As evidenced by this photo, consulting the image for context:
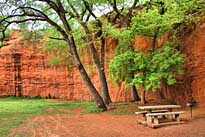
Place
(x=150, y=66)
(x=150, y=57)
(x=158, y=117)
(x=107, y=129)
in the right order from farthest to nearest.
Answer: (x=150, y=57)
(x=150, y=66)
(x=158, y=117)
(x=107, y=129)

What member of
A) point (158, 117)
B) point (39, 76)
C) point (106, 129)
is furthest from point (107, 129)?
point (39, 76)

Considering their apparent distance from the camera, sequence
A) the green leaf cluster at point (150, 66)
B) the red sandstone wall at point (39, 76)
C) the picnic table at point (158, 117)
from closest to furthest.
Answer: the picnic table at point (158, 117) → the green leaf cluster at point (150, 66) → the red sandstone wall at point (39, 76)

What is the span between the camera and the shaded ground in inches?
384

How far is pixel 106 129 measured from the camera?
429 inches

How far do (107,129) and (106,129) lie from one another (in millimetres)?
37

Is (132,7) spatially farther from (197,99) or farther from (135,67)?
(197,99)

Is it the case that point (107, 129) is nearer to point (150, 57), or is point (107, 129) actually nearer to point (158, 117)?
point (158, 117)

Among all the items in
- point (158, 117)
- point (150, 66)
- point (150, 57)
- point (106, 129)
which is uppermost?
point (150, 57)

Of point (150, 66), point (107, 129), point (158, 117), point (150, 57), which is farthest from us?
point (150, 57)

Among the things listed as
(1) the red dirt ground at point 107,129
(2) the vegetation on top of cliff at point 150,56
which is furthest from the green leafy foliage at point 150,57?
(1) the red dirt ground at point 107,129

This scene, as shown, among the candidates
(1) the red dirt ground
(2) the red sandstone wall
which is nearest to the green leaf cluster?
(1) the red dirt ground

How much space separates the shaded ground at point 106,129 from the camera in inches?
384

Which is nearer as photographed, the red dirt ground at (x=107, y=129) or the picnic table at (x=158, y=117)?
the red dirt ground at (x=107, y=129)

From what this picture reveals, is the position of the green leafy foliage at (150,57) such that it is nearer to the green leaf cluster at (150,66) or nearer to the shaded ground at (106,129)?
the green leaf cluster at (150,66)
